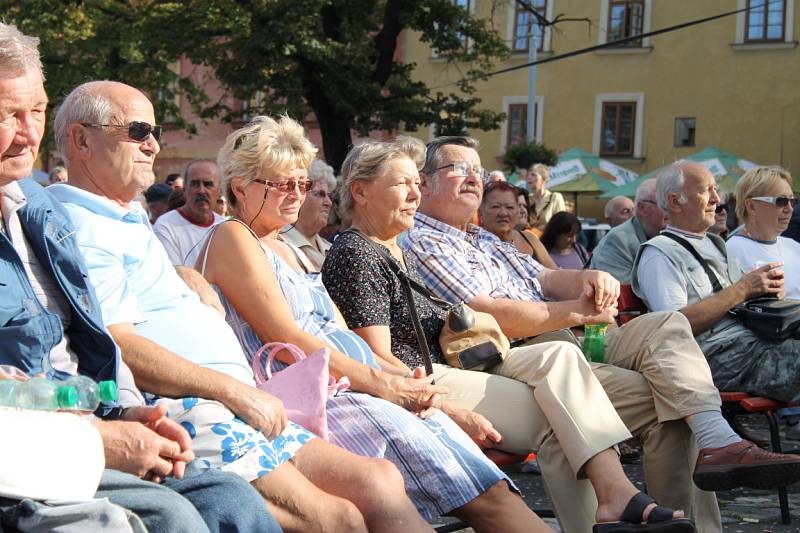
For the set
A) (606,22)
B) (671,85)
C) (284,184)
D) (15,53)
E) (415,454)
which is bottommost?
(415,454)

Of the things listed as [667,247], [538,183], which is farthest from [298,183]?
[538,183]

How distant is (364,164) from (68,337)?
6.40 feet

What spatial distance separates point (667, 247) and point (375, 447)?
258cm

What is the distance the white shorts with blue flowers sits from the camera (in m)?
2.91

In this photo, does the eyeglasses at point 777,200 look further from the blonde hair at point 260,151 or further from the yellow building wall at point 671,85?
the yellow building wall at point 671,85

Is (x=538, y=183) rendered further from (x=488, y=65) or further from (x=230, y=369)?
(x=230, y=369)

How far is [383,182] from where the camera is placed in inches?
177

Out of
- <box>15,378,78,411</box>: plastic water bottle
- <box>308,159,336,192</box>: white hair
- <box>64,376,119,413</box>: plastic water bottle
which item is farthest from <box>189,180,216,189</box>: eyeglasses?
<box>15,378,78,411</box>: plastic water bottle

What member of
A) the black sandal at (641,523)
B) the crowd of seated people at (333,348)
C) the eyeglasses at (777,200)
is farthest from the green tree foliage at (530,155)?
the black sandal at (641,523)

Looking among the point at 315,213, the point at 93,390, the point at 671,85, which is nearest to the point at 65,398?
the point at 93,390

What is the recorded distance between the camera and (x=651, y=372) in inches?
179

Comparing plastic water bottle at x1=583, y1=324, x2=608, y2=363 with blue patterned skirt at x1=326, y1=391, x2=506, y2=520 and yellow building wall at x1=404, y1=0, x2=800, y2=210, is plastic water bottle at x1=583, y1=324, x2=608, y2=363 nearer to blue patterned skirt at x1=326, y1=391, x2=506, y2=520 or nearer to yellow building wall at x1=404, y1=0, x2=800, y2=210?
blue patterned skirt at x1=326, y1=391, x2=506, y2=520

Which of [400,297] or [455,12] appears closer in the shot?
[400,297]

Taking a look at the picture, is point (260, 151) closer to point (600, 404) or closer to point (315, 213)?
point (600, 404)
